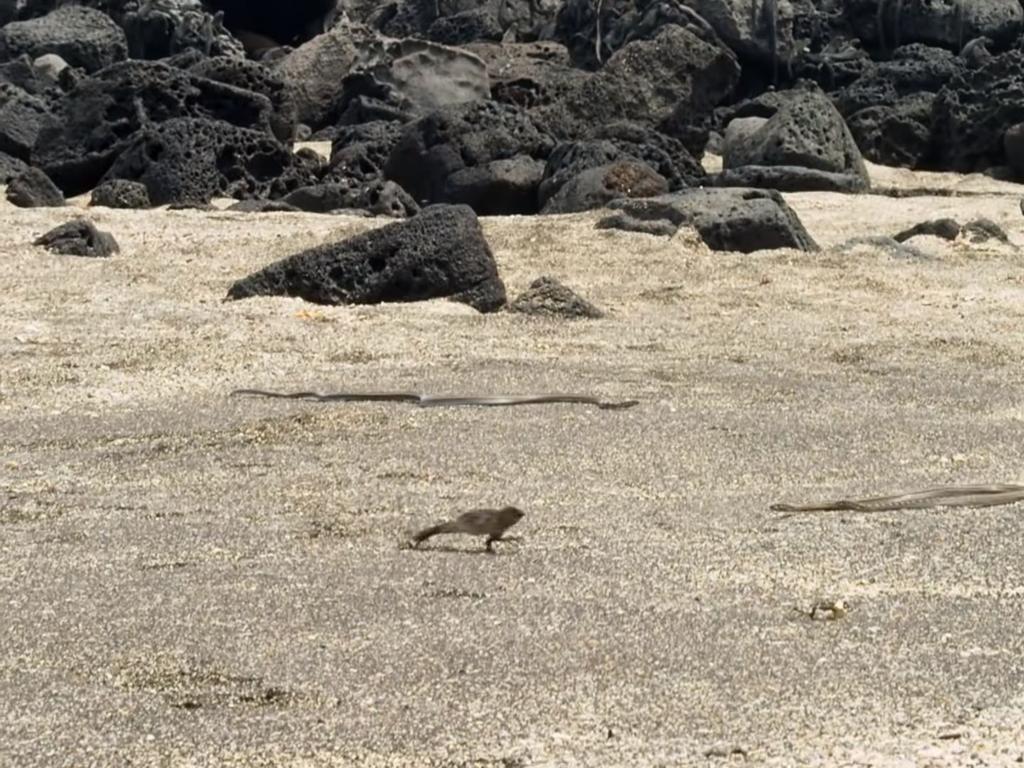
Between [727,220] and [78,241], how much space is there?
3311 millimetres

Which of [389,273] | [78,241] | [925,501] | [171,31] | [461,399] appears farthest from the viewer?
[171,31]

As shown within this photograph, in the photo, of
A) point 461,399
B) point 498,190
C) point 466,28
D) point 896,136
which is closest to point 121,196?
point 498,190

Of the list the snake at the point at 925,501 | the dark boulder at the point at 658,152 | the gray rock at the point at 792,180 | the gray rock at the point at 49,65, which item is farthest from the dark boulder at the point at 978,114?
the snake at the point at 925,501

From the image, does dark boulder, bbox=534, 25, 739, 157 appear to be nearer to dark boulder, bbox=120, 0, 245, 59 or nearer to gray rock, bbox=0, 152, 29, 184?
gray rock, bbox=0, 152, 29, 184

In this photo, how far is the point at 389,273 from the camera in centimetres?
769

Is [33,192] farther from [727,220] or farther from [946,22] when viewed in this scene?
[946,22]

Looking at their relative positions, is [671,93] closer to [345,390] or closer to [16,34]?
[16,34]

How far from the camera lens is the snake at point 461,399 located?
5.33 metres

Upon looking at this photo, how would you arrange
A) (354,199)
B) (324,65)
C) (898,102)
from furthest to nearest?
(324,65) → (898,102) → (354,199)

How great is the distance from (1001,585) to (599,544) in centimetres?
82

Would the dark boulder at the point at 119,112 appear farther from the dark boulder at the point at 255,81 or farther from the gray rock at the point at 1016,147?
the gray rock at the point at 1016,147

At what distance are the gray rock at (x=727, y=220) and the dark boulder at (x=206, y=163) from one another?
3.41 meters

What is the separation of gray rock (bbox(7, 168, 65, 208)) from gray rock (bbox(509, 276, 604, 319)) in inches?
193

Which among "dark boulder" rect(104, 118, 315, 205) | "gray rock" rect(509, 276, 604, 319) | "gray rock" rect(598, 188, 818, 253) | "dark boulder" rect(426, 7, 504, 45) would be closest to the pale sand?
"gray rock" rect(509, 276, 604, 319)
